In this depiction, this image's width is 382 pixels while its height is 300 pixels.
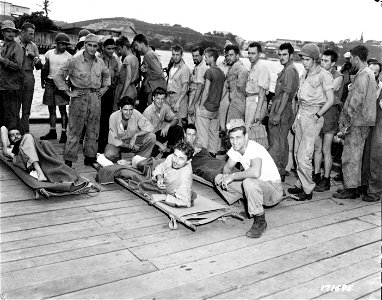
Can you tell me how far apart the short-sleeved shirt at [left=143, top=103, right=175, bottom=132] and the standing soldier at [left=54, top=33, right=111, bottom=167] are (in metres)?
0.79

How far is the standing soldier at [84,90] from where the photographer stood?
5957 mm

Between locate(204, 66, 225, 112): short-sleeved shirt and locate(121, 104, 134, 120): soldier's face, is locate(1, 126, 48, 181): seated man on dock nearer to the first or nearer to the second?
locate(121, 104, 134, 120): soldier's face

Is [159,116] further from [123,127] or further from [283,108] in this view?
[283,108]

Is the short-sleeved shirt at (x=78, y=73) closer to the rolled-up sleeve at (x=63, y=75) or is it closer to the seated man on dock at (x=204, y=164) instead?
the rolled-up sleeve at (x=63, y=75)

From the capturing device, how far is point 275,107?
5996 mm

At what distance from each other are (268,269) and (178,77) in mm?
4502

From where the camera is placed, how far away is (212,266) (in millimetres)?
3521

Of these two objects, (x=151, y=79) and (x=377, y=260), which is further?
(x=151, y=79)

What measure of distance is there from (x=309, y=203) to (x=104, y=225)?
2695mm

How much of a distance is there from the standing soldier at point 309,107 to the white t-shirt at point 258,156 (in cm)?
96

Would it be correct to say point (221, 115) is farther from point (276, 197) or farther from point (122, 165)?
point (276, 197)

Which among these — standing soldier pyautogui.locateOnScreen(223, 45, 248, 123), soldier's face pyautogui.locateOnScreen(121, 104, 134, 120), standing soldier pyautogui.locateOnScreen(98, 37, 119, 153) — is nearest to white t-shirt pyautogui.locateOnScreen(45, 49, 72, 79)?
standing soldier pyautogui.locateOnScreen(98, 37, 119, 153)

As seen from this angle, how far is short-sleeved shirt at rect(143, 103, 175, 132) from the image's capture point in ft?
22.0

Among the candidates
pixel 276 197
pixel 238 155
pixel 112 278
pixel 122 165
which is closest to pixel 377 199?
pixel 276 197
